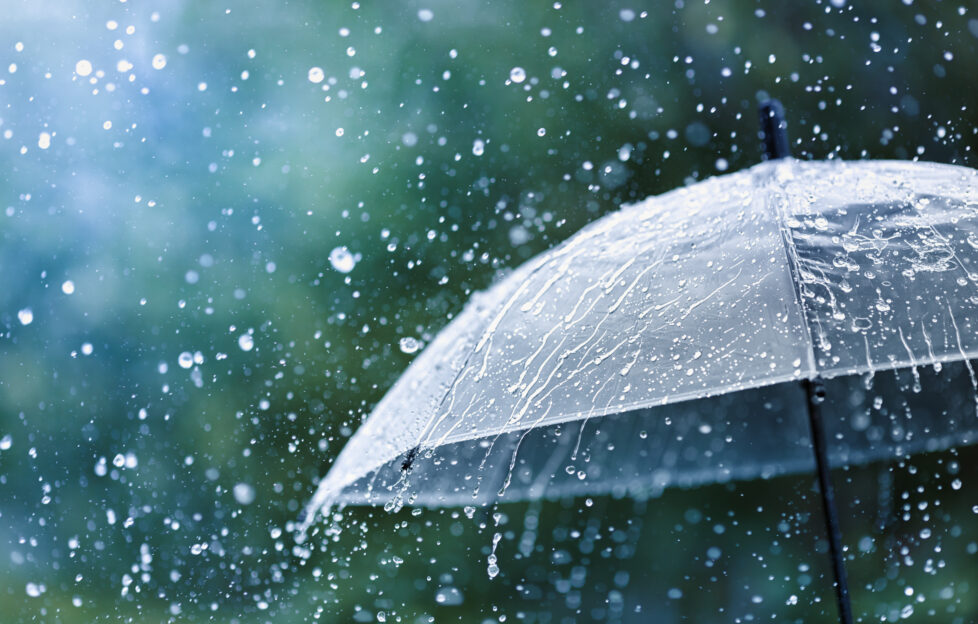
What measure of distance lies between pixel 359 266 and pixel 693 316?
3.09 m

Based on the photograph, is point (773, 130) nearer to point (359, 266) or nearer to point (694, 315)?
point (694, 315)

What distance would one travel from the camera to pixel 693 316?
110 centimetres

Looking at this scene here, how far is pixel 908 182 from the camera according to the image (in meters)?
1.25

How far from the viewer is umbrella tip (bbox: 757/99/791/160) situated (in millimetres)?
1236

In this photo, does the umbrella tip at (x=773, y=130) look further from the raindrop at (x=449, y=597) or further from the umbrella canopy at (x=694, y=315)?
the raindrop at (x=449, y=597)

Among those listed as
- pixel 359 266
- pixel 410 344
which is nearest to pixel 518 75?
pixel 359 266

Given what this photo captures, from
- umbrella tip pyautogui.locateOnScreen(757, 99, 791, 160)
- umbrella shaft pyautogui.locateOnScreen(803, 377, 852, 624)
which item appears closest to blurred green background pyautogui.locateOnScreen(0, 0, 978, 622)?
umbrella shaft pyautogui.locateOnScreen(803, 377, 852, 624)

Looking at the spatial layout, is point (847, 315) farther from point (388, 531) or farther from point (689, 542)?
point (388, 531)

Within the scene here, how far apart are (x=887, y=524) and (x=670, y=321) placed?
9.35 ft

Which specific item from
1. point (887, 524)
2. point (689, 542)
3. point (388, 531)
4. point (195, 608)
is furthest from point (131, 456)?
point (887, 524)

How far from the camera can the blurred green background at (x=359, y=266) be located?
362 centimetres

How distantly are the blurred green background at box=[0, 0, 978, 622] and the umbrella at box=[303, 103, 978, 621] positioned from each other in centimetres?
233

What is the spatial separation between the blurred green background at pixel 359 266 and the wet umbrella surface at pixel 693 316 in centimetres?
233

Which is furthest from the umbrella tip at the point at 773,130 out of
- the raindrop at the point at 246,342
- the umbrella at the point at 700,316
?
the raindrop at the point at 246,342
